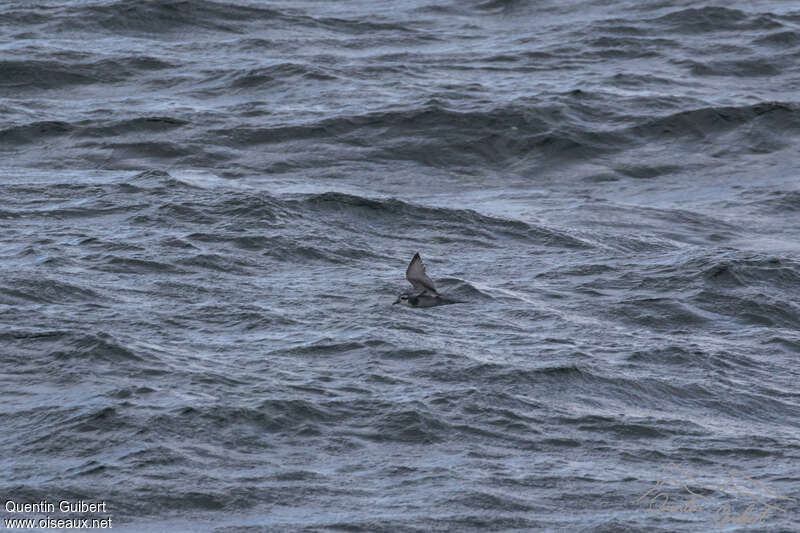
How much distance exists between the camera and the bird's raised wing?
1585 centimetres

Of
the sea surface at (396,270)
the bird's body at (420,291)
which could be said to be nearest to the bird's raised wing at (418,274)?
the bird's body at (420,291)

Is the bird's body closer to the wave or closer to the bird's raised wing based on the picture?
the bird's raised wing

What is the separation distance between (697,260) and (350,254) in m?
4.41

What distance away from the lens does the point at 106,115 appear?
24797mm

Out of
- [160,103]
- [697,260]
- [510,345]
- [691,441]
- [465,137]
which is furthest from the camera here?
[160,103]

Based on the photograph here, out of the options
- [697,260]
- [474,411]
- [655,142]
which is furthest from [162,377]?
[655,142]

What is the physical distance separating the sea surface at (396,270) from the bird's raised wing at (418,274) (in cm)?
64

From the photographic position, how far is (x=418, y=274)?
15.9 m

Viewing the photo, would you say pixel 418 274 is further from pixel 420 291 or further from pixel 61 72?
pixel 61 72

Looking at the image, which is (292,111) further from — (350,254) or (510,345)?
(510,345)

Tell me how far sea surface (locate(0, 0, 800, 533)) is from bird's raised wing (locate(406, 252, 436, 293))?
64cm

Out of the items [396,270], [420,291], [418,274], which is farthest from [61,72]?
[418,274]

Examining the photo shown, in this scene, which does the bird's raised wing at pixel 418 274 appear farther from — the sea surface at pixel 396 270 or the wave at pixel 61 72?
the wave at pixel 61 72

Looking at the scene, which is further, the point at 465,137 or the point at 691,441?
the point at 465,137
